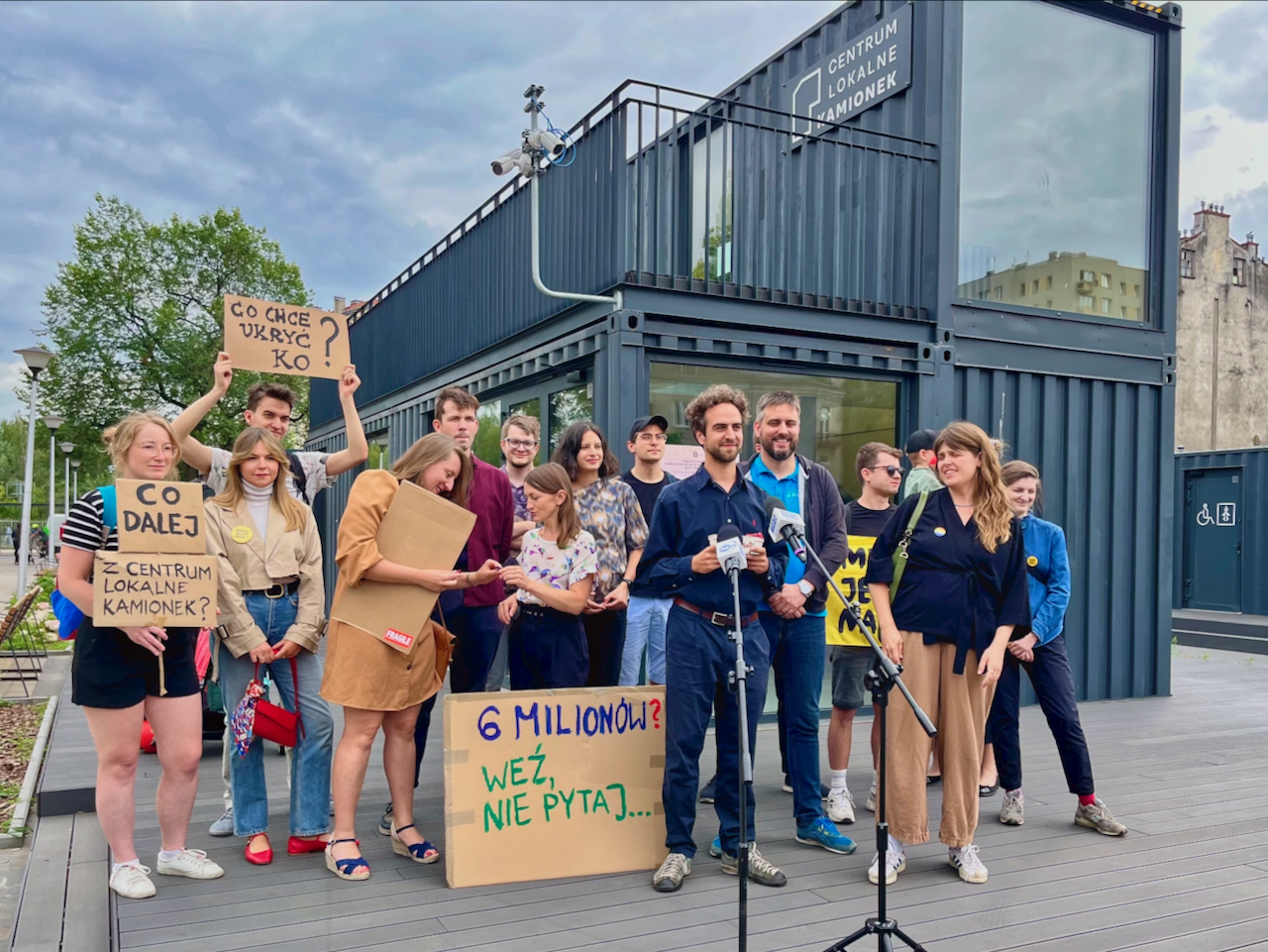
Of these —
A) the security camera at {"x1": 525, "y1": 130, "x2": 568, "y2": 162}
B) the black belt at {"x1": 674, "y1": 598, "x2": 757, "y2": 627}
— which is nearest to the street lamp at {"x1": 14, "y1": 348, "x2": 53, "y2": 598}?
the security camera at {"x1": 525, "y1": 130, "x2": 568, "y2": 162}

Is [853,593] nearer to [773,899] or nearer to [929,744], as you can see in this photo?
[929,744]

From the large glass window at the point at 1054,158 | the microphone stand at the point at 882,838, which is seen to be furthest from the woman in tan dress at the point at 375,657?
the large glass window at the point at 1054,158

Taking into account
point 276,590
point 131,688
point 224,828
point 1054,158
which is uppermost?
point 1054,158

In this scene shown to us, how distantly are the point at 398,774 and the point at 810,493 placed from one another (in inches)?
82.7

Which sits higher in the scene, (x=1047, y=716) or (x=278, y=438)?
(x=278, y=438)

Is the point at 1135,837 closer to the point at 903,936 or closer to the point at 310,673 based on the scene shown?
the point at 903,936

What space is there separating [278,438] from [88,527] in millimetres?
870

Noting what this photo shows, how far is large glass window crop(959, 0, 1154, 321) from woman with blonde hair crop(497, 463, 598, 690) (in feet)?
15.0

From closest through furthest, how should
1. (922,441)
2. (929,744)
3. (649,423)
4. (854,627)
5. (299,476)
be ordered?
1. (929,744)
2. (299,476)
3. (854,627)
4. (649,423)
5. (922,441)

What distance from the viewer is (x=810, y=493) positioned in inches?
173

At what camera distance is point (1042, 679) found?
15.7 feet

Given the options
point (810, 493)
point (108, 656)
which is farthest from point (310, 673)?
point (810, 493)

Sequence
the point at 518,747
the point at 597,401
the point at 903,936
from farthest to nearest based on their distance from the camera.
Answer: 1. the point at 597,401
2. the point at 518,747
3. the point at 903,936

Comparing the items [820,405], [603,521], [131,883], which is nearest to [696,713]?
[603,521]
